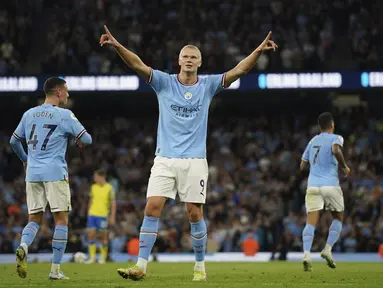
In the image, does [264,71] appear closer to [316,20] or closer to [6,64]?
[316,20]

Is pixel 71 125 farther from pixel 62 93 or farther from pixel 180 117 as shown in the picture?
pixel 180 117

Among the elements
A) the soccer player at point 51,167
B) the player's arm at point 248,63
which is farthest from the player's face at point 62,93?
the player's arm at point 248,63

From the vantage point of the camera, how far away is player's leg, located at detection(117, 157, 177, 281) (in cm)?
928

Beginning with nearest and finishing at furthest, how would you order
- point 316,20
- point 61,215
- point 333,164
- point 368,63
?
point 61,215 → point 333,164 → point 368,63 → point 316,20

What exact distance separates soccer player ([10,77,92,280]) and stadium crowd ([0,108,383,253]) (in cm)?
1012

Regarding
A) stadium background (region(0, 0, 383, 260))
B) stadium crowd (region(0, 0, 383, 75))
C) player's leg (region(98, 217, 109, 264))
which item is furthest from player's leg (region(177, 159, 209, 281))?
stadium crowd (region(0, 0, 383, 75))

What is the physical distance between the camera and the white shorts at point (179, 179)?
9445mm

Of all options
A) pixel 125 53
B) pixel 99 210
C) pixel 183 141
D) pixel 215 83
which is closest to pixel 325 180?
pixel 215 83

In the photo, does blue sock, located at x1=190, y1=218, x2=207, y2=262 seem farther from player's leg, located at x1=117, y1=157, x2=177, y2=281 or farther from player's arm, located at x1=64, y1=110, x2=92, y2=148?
player's arm, located at x1=64, y1=110, x2=92, y2=148

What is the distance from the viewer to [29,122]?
10562 millimetres

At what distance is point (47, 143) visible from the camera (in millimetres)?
10477

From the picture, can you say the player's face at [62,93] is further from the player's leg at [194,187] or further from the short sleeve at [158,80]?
the player's leg at [194,187]

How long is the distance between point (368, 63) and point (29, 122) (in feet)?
57.0

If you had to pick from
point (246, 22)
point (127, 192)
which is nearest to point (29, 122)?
point (127, 192)
